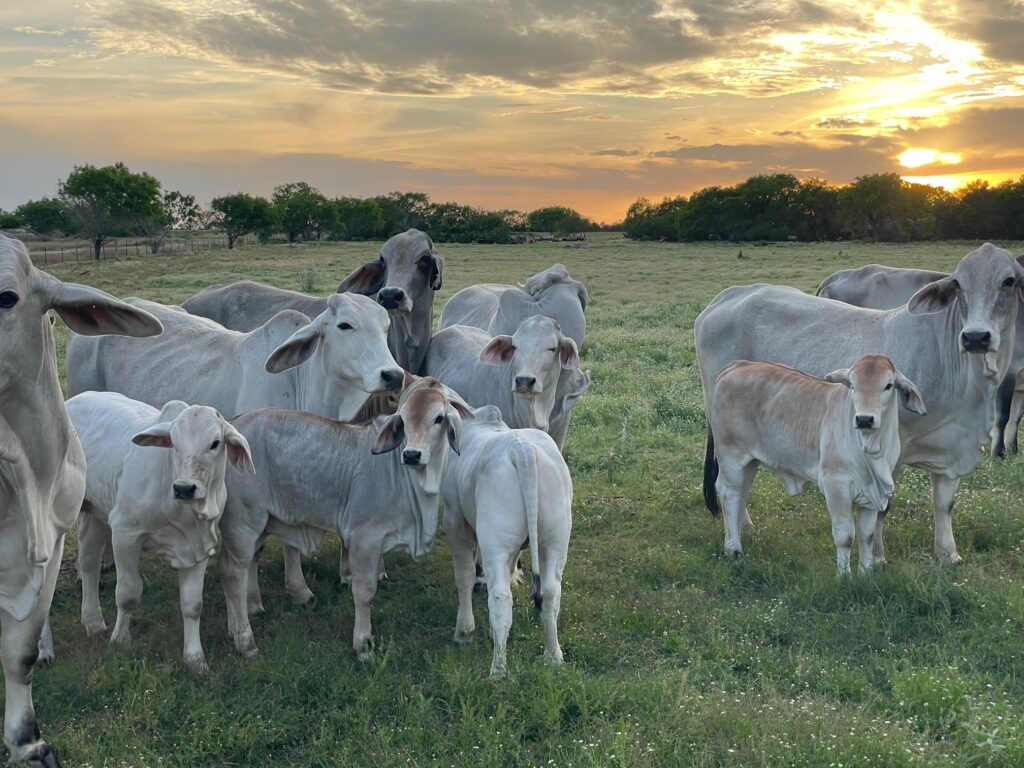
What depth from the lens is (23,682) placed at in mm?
4516

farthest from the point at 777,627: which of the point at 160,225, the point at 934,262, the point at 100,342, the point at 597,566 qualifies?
→ the point at 160,225

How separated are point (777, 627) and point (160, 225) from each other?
79.9 metres

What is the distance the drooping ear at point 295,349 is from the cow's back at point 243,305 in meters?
2.89

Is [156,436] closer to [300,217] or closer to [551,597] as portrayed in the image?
[551,597]

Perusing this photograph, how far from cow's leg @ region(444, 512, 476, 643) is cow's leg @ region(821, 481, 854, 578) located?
8.15ft

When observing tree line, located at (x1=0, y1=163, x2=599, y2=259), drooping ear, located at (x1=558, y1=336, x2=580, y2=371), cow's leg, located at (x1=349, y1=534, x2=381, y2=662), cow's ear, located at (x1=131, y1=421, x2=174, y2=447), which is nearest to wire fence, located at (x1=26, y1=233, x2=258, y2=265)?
tree line, located at (x1=0, y1=163, x2=599, y2=259)

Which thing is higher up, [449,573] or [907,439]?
[907,439]

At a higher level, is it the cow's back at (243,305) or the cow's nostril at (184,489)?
the cow's back at (243,305)

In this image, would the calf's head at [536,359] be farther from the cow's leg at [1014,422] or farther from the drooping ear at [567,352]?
the cow's leg at [1014,422]

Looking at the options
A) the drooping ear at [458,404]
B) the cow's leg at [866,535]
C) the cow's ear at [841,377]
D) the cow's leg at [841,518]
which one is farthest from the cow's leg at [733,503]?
the drooping ear at [458,404]

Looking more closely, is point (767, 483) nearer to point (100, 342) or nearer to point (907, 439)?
point (907, 439)

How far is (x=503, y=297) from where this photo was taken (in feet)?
30.3

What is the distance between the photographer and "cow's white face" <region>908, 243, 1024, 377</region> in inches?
257

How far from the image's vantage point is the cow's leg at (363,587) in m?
5.52
